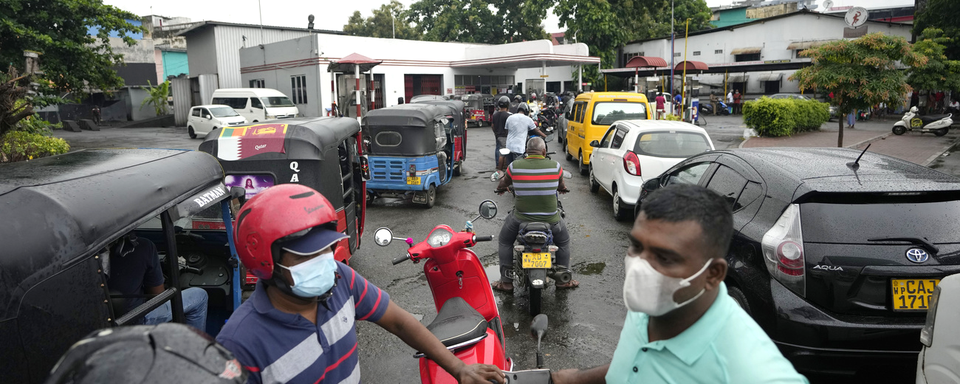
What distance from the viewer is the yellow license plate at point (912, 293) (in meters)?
3.24

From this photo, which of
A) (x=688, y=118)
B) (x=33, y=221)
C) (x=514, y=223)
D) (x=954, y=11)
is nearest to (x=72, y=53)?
(x=514, y=223)

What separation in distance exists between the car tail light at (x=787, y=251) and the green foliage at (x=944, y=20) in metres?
27.2

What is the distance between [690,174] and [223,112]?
2234 cm

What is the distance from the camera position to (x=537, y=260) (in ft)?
16.3

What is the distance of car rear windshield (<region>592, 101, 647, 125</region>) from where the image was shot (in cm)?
1238

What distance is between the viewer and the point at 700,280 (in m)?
1.62

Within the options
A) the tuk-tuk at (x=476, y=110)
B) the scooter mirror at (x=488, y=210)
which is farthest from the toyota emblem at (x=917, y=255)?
the tuk-tuk at (x=476, y=110)

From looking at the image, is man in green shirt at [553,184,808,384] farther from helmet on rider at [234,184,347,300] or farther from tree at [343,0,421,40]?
tree at [343,0,421,40]

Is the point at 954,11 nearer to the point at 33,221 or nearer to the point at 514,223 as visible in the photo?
the point at 514,223

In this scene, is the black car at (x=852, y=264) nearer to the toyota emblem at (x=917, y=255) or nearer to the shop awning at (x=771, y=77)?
the toyota emblem at (x=917, y=255)

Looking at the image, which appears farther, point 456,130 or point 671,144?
point 456,130

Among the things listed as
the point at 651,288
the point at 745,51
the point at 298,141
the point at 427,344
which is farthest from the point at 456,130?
the point at 745,51

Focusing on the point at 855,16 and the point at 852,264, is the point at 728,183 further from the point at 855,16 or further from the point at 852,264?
the point at 855,16

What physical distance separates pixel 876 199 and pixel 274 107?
2435cm
